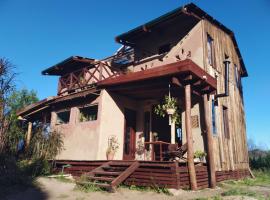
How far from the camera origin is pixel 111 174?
7578mm

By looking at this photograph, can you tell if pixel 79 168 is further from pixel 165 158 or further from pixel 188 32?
pixel 188 32

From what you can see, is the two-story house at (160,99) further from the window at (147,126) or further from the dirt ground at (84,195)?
the dirt ground at (84,195)

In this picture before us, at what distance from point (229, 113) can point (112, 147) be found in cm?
579

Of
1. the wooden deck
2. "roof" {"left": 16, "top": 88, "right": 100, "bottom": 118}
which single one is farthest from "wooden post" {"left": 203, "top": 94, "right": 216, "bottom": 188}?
"roof" {"left": 16, "top": 88, "right": 100, "bottom": 118}

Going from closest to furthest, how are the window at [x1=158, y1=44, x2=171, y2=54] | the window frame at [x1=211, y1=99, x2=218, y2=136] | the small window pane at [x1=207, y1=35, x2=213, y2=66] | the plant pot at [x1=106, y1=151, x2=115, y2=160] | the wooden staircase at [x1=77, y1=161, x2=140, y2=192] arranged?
the wooden staircase at [x1=77, y1=161, x2=140, y2=192] < the plant pot at [x1=106, y1=151, x2=115, y2=160] < the window frame at [x1=211, y1=99, x2=218, y2=136] < the small window pane at [x1=207, y1=35, x2=213, y2=66] < the window at [x1=158, y1=44, x2=171, y2=54]

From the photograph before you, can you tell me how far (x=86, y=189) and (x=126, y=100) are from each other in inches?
194

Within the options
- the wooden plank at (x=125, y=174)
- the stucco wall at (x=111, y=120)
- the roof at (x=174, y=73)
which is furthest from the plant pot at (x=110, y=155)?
the roof at (x=174, y=73)

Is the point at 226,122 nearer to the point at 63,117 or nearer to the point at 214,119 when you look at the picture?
the point at 214,119

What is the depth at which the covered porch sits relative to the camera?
772 centimetres

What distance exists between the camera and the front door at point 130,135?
1097 cm

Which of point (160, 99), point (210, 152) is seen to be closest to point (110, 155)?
point (160, 99)

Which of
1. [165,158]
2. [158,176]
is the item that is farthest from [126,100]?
[158,176]

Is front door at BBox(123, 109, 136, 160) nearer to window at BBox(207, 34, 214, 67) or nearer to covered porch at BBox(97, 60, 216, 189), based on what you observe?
covered porch at BBox(97, 60, 216, 189)

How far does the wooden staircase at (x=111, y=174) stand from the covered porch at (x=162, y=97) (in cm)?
135
